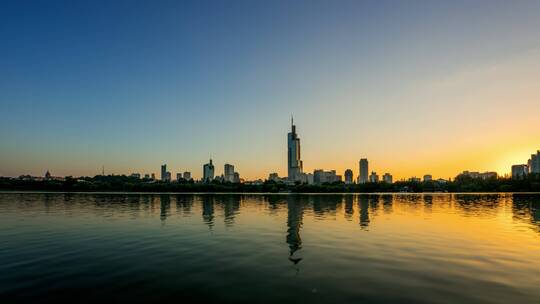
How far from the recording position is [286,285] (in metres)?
19.0

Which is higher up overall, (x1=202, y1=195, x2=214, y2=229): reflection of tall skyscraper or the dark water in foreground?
the dark water in foreground

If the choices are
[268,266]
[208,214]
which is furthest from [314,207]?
[268,266]

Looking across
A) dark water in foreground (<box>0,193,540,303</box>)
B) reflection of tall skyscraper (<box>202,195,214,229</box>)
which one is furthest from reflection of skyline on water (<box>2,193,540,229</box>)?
dark water in foreground (<box>0,193,540,303</box>)

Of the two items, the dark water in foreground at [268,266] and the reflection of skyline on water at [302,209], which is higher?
the dark water in foreground at [268,266]

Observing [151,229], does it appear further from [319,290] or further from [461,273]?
[461,273]

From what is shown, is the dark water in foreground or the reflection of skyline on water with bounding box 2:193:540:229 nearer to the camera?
the dark water in foreground

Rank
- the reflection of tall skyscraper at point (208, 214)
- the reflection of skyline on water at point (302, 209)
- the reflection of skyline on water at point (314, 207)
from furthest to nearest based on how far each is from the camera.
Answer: the reflection of skyline on water at point (314, 207), the reflection of skyline on water at point (302, 209), the reflection of tall skyscraper at point (208, 214)

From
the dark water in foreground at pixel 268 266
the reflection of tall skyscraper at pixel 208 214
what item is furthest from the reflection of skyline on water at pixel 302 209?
the dark water in foreground at pixel 268 266

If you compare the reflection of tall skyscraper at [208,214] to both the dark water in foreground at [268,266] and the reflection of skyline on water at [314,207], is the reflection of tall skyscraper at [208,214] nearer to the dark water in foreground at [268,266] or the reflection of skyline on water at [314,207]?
the reflection of skyline on water at [314,207]

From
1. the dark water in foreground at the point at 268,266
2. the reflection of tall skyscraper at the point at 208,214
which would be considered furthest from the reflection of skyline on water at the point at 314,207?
the dark water in foreground at the point at 268,266

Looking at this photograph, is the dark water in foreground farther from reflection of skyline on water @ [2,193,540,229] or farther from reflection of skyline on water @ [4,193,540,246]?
reflection of skyline on water @ [2,193,540,229]

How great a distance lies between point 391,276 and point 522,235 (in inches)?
1153

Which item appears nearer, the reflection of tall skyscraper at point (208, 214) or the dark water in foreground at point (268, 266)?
the dark water in foreground at point (268, 266)

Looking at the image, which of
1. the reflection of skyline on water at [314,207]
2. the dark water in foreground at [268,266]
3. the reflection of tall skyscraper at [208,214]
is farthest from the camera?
the reflection of skyline on water at [314,207]
